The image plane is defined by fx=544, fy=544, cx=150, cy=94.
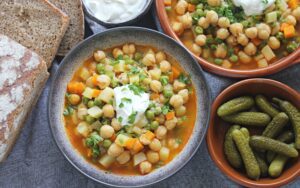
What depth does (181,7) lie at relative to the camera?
140 inches

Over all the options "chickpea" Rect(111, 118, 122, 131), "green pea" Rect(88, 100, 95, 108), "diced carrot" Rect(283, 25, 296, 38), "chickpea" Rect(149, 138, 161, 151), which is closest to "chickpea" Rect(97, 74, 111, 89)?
"green pea" Rect(88, 100, 95, 108)

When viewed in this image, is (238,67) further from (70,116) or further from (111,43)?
(70,116)

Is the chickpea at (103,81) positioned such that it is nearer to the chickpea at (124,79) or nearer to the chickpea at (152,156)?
the chickpea at (124,79)

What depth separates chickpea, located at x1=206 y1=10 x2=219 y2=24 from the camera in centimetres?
346

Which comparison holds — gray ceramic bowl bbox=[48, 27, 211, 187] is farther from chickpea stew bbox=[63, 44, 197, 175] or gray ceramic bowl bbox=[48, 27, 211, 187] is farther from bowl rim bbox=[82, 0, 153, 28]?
bowl rim bbox=[82, 0, 153, 28]

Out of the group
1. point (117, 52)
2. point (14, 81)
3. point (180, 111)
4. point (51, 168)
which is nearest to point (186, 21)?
point (117, 52)

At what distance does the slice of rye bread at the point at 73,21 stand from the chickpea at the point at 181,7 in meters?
0.65

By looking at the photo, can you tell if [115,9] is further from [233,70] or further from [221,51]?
[233,70]

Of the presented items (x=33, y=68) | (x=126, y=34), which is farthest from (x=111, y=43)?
(x=33, y=68)

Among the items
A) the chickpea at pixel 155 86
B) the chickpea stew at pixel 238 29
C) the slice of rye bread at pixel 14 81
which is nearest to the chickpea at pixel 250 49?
the chickpea stew at pixel 238 29

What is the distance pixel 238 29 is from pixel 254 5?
18 cm

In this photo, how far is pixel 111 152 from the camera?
315 centimetres

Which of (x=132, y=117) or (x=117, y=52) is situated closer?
(x=132, y=117)

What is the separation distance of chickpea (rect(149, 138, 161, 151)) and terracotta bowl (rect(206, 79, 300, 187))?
13.8 inches
